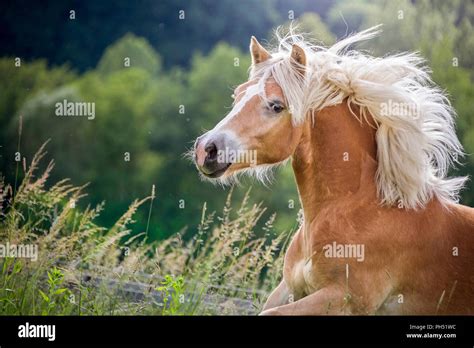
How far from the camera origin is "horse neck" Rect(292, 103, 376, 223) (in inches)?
159

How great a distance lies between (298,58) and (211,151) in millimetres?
753

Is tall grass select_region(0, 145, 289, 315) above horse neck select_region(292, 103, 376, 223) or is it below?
below

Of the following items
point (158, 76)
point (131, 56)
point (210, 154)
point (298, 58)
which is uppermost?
point (131, 56)

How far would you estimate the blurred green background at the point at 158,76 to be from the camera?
10.1 meters

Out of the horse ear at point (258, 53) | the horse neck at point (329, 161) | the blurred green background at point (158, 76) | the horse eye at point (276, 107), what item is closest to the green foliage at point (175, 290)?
the horse neck at point (329, 161)

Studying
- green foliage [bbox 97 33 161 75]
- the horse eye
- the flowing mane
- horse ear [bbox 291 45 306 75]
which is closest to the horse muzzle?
the horse eye

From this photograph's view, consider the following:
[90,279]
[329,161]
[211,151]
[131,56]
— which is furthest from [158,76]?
[211,151]

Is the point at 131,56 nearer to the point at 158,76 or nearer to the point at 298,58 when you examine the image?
the point at 158,76

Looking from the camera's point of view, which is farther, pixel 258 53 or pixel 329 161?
pixel 258 53

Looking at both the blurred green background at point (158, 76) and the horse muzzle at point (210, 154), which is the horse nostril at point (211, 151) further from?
the blurred green background at point (158, 76)

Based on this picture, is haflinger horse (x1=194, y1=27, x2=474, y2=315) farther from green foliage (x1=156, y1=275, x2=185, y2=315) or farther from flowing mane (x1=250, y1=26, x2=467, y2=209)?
green foliage (x1=156, y1=275, x2=185, y2=315)

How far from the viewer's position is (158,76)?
21281 mm

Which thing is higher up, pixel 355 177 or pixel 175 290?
pixel 355 177

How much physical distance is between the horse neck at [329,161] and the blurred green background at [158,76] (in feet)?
8.71
